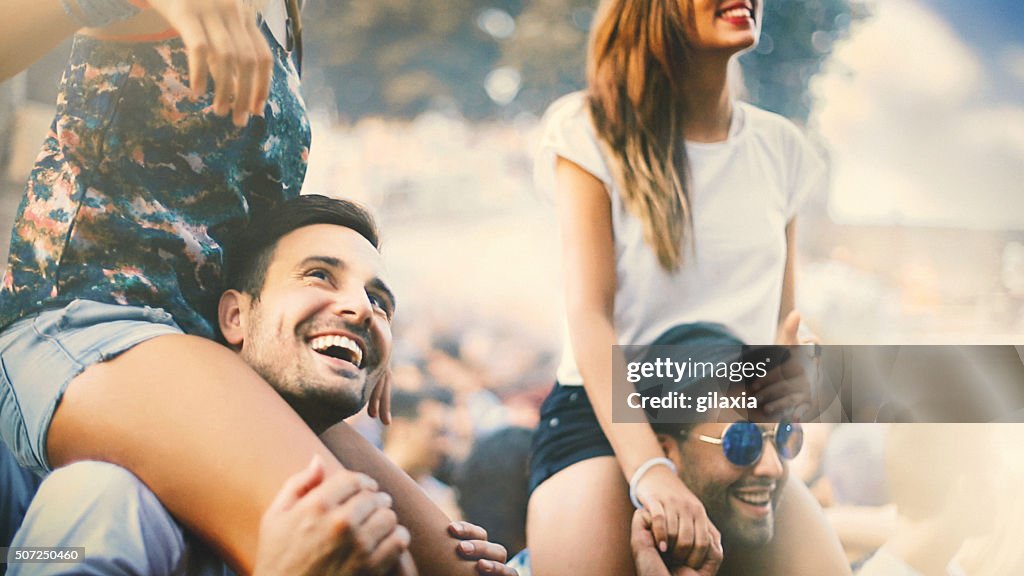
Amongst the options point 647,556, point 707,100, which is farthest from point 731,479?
point 707,100

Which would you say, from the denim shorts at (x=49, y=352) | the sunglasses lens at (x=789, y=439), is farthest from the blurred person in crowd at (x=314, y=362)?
the sunglasses lens at (x=789, y=439)

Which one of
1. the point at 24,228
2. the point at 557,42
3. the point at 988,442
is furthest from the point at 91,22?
the point at 988,442

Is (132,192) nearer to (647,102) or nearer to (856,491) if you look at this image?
(647,102)

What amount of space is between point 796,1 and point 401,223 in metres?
1.06

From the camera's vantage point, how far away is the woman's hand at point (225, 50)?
1756mm

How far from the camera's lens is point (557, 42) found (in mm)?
1983

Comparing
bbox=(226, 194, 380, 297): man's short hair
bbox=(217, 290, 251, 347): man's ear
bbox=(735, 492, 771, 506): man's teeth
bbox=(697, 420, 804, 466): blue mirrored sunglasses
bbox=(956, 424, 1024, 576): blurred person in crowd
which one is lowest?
bbox=(956, 424, 1024, 576): blurred person in crowd

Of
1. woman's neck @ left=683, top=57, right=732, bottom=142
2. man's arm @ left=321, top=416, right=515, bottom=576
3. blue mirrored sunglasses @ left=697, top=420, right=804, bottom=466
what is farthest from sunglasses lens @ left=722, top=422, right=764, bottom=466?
woman's neck @ left=683, top=57, right=732, bottom=142

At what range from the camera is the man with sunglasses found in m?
1.90

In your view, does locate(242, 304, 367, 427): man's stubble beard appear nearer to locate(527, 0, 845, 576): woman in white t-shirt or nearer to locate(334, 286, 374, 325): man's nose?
locate(334, 286, 374, 325): man's nose

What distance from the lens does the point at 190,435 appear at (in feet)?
5.37

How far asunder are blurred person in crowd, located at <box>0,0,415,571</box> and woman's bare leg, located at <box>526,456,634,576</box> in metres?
0.41

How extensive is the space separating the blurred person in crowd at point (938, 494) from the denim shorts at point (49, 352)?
64.0 inches

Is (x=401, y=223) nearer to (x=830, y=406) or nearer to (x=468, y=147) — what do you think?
(x=468, y=147)
